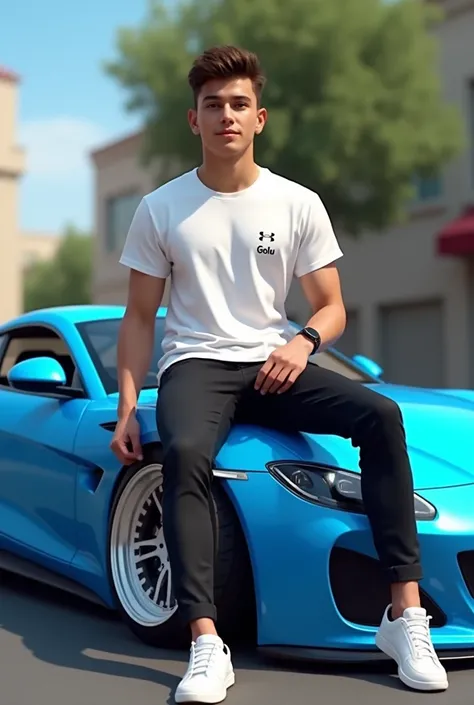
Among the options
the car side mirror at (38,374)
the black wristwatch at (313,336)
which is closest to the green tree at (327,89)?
the car side mirror at (38,374)

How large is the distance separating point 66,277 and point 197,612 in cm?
5772

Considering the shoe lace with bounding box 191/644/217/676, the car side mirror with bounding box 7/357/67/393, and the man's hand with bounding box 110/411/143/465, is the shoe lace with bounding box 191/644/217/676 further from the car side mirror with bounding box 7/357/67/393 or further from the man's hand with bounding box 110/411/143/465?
the car side mirror with bounding box 7/357/67/393

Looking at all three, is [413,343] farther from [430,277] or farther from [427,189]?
[427,189]

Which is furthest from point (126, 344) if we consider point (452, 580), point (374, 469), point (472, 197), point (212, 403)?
point (472, 197)

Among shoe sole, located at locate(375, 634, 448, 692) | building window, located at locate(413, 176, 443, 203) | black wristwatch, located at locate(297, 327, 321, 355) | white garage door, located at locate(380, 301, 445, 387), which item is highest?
building window, located at locate(413, 176, 443, 203)

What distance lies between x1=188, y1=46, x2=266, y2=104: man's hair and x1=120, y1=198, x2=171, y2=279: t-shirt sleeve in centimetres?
45

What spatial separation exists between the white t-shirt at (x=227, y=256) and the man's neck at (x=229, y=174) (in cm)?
3

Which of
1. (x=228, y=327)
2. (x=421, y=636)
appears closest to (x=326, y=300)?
(x=228, y=327)

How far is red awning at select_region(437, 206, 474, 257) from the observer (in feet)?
53.4

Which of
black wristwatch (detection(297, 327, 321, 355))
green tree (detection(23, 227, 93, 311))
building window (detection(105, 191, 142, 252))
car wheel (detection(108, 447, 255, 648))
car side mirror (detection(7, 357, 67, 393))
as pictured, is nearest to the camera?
car wheel (detection(108, 447, 255, 648))

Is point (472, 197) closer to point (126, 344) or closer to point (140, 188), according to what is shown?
point (140, 188)

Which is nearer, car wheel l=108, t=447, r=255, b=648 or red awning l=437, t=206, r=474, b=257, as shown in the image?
car wheel l=108, t=447, r=255, b=648

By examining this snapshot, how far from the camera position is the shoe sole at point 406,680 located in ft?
10.1

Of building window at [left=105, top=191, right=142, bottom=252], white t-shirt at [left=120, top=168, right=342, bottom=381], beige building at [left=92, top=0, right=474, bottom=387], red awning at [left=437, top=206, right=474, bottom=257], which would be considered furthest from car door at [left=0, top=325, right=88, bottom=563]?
building window at [left=105, top=191, right=142, bottom=252]
